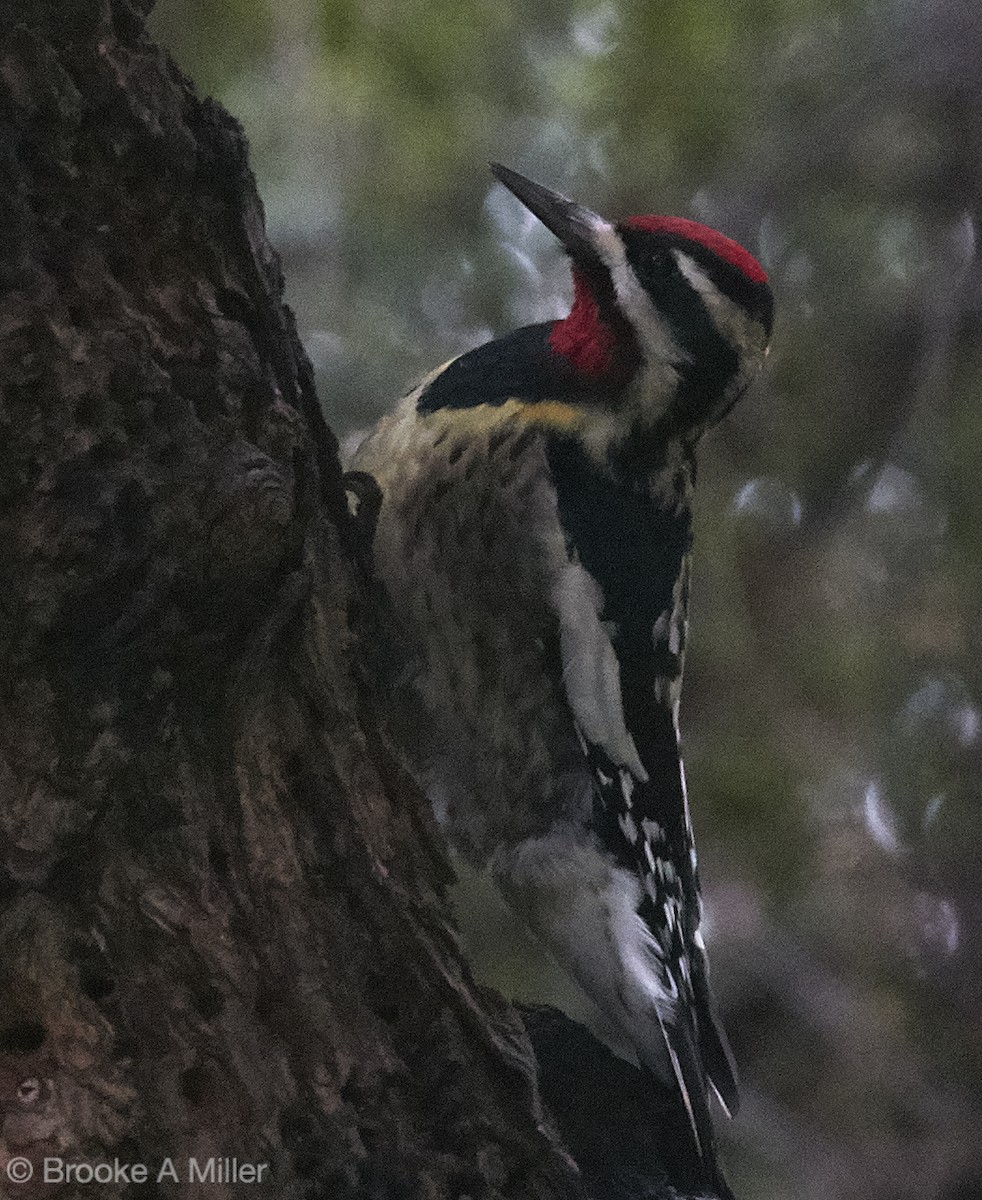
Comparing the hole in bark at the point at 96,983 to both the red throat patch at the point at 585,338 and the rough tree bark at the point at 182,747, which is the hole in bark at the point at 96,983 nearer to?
the rough tree bark at the point at 182,747

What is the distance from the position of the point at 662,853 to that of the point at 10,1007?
1105mm

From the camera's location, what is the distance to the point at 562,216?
73.2 inches

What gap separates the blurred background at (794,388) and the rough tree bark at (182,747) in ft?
4.62

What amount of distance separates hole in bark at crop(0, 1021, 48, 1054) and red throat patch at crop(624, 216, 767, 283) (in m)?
1.29

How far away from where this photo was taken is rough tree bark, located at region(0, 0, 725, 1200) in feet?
3.02

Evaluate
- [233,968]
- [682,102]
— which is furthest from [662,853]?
[682,102]

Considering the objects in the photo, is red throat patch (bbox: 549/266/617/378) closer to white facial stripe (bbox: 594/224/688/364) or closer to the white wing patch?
white facial stripe (bbox: 594/224/688/364)

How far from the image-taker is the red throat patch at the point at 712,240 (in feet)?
5.99

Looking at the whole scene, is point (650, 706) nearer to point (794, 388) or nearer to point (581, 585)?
point (581, 585)

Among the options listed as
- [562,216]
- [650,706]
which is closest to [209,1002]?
[650,706]

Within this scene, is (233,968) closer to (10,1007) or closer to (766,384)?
(10,1007)

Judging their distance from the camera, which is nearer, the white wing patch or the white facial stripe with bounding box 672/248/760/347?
the white wing patch

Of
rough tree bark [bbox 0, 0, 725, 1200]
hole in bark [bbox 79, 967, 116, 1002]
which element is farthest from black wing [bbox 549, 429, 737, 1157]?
hole in bark [bbox 79, 967, 116, 1002]

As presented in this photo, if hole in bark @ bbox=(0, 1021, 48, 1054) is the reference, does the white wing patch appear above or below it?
above
